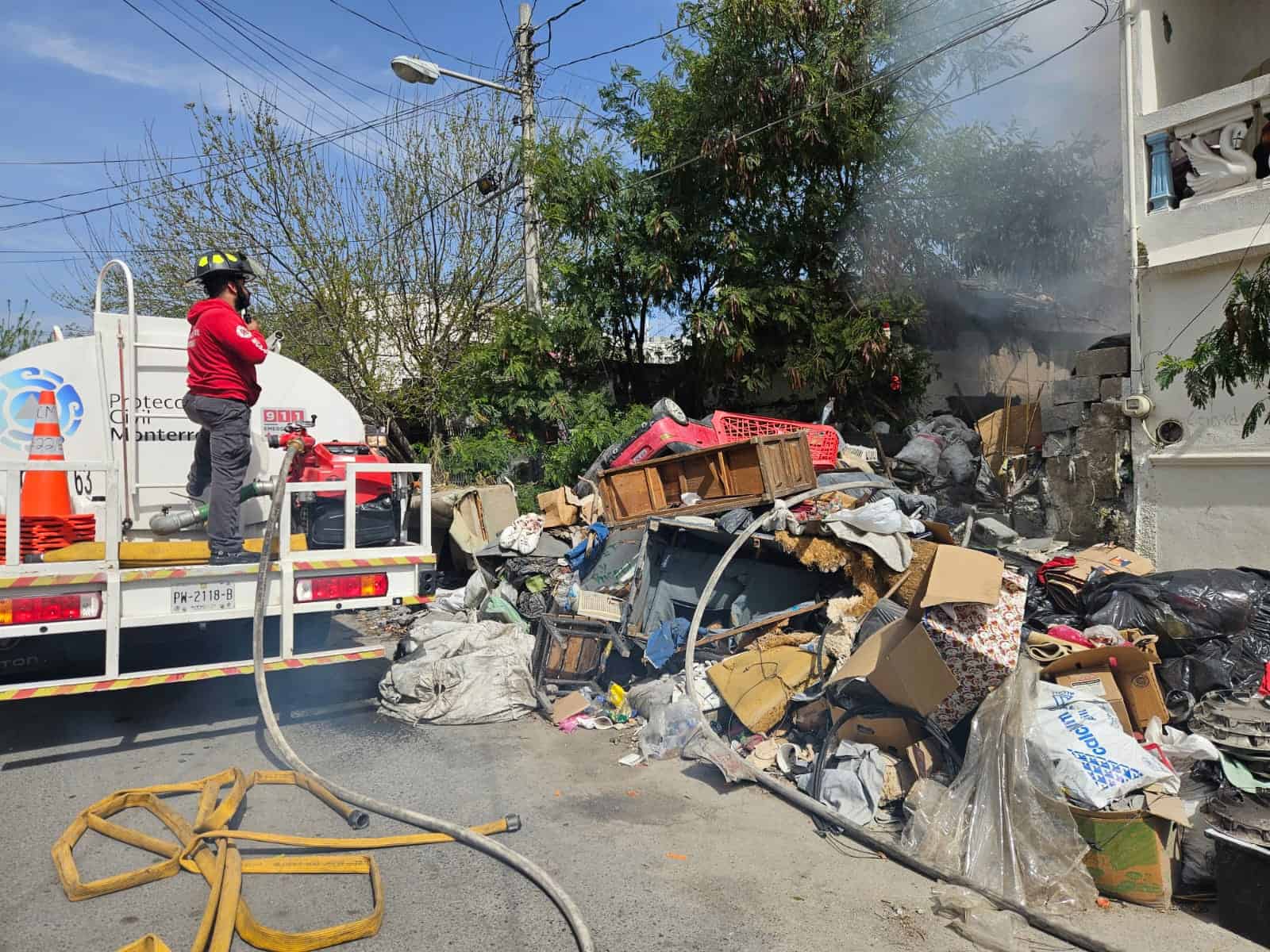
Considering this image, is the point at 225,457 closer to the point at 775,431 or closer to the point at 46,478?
the point at 46,478

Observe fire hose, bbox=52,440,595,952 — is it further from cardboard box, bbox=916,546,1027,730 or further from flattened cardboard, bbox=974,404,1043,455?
flattened cardboard, bbox=974,404,1043,455

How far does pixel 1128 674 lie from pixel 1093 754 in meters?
1.09

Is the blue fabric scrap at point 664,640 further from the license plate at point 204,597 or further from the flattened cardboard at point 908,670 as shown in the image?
the license plate at point 204,597

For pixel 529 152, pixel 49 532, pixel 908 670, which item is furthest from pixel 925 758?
pixel 529 152

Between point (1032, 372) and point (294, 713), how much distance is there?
1189cm

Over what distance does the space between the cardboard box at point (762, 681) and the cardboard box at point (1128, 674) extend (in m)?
1.35

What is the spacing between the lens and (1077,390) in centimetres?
745

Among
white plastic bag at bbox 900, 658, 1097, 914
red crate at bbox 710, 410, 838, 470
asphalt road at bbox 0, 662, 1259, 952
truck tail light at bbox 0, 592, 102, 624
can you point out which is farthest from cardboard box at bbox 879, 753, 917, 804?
truck tail light at bbox 0, 592, 102, 624

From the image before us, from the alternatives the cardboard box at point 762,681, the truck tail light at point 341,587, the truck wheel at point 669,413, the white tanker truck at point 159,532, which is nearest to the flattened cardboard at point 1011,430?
the truck wheel at point 669,413

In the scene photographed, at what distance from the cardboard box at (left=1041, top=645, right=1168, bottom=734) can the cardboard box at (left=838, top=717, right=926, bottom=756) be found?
2.64ft

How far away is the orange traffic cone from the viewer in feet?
15.8

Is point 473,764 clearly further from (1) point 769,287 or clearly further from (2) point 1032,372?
(2) point 1032,372

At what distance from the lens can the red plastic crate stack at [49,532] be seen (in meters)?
4.68

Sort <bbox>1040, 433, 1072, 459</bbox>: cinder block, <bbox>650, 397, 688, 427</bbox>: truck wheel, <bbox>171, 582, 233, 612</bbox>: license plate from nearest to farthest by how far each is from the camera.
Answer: <bbox>171, 582, 233, 612</bbox>: license plate, <bbox>1040, 433, 1072, 459</bbox>: cinder block, <bbox>650, 397, 688, 427</bbox>: truck wheel
